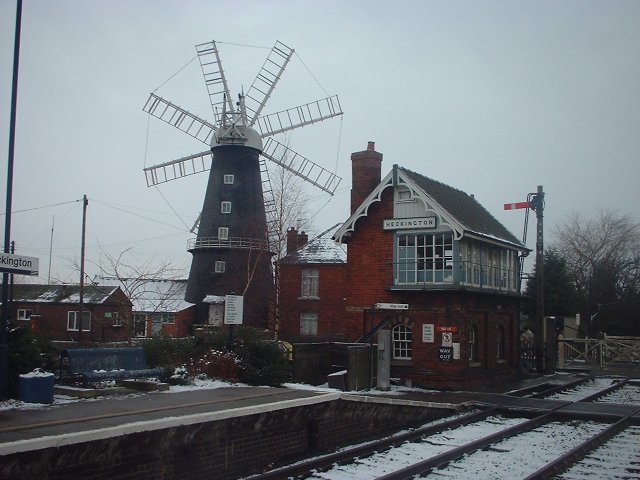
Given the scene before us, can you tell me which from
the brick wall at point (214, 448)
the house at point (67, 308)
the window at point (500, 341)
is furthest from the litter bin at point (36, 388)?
the house at point (67, 308)

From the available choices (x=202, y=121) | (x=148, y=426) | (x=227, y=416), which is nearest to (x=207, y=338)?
(x=227, y=416)

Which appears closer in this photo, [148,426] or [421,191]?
[148,426]

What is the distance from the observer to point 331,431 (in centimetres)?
1420

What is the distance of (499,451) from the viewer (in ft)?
42.0

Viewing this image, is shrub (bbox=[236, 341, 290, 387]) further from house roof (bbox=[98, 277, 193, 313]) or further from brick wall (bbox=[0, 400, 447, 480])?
house roof (bbox=[98, 277, 193, 313])

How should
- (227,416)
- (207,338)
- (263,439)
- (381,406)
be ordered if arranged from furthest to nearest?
(207,338)
(381,406)
(263,439)
(227,416)

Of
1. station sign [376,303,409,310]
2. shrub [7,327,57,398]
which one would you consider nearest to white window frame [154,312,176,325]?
station sign [376,303,409,310]

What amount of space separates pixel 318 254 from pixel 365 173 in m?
13.0

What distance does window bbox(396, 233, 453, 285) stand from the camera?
22922 millimetres

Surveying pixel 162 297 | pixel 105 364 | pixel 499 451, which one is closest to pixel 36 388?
pixel 105 364

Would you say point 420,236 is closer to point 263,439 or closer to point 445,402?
point 445,402

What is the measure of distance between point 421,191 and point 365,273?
378 cm

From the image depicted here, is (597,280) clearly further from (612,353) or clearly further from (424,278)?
(424,278)

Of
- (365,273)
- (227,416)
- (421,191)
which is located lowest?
(227,416)
